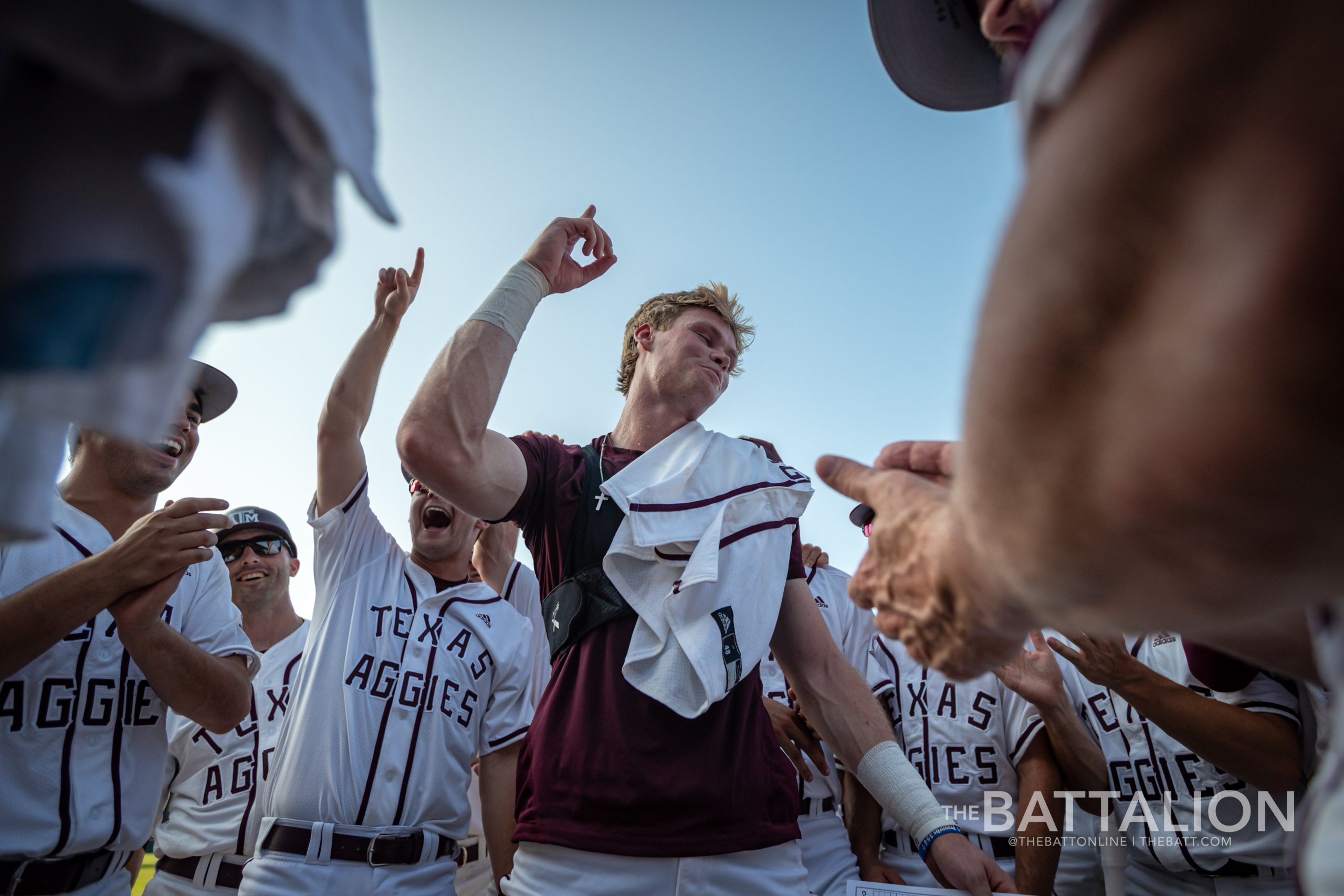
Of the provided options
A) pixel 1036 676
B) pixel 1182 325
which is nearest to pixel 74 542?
pixel 1182 325

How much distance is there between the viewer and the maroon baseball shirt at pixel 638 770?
74.5 inches

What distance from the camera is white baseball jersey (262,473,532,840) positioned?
9.48 ft

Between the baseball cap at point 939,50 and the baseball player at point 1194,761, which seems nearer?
the baseball cap at point 939,50

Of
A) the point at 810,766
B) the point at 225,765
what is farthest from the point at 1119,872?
the point at 225,765

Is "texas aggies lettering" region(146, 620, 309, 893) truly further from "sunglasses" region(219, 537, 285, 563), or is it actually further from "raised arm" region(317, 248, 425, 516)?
"raised arm" region(317, 248, 425, 516)

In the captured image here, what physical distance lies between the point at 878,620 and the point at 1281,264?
0.70 metres

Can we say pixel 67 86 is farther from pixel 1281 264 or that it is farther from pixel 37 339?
pixel 1281 264

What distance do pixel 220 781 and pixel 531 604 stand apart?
5.59 feet

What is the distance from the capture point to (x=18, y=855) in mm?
2148

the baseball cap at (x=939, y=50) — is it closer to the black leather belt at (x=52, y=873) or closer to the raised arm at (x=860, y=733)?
the raised arm at (x=860, y=733)

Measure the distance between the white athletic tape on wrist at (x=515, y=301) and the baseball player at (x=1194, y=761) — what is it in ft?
6.35

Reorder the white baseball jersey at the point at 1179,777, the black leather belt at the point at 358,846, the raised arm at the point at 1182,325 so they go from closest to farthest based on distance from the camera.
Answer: the raised arm at the point at 1182,325
the white baseball jersey at the point at 1179,777
the black leather belt at the point at 358,846

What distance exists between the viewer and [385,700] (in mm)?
3053

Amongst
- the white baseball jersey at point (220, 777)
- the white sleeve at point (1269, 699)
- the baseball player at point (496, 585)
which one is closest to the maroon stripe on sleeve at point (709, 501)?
the white sleeve at point (1269, 699)
